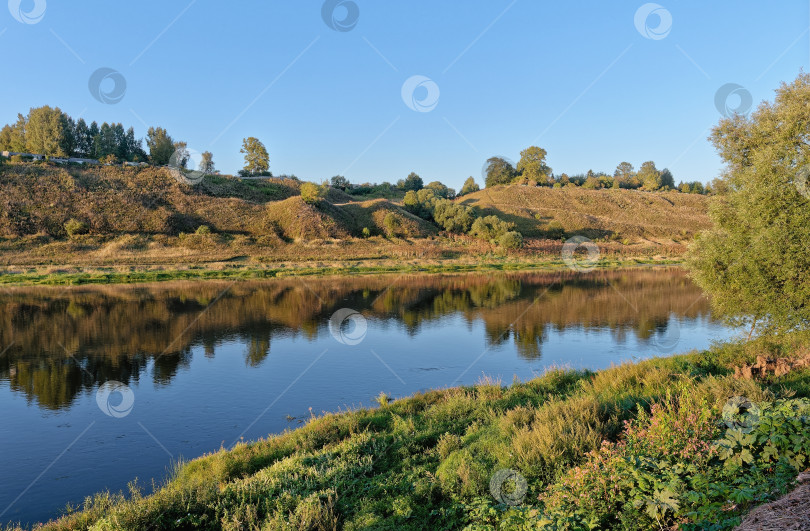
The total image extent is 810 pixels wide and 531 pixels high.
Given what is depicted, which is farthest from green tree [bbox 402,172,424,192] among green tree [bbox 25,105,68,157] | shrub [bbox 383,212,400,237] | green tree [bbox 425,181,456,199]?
green tree [bbox 25,105,68,157]

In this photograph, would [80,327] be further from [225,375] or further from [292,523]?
[292,523]

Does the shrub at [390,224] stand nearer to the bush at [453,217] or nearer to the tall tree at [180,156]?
the bush at [453,217]

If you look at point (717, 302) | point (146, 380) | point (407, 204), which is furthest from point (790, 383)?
point (407, 204)

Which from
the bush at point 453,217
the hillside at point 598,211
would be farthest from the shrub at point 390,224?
the hillside at point 598,211

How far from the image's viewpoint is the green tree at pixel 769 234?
14.0 meters

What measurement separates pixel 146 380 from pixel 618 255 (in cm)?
7500

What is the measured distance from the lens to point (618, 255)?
7775 cm

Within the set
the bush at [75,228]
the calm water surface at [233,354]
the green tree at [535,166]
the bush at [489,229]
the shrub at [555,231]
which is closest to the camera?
the calm water surface at [233,354]

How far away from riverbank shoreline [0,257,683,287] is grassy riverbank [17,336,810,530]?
38.6 m

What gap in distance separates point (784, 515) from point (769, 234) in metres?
11.9

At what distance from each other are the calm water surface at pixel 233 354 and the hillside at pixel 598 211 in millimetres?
62346

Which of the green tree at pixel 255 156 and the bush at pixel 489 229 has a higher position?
the green tree at pixel 255 156

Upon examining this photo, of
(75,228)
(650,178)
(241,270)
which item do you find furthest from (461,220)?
(650,178)

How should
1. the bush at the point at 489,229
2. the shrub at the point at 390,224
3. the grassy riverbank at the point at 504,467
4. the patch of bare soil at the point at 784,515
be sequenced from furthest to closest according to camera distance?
the shrub at the point at 390,224 → the bush at the point at 489,229 → the grassy riverbank at the point at 504,467 → the patch of bare soil at the point at 784,515
